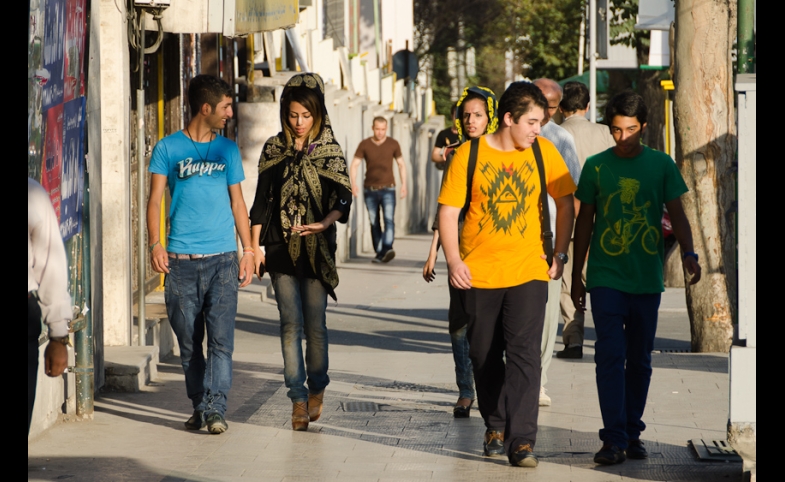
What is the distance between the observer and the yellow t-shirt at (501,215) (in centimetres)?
636

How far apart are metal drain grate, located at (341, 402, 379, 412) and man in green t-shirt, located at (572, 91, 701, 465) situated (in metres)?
2.00

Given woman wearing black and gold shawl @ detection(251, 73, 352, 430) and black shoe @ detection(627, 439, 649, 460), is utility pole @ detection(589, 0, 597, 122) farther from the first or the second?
black shoe @ detection(627, 439, 649, 460)

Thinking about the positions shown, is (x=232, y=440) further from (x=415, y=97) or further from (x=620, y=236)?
(x=415, y=97)

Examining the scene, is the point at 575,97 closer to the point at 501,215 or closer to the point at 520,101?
the point at 520,101

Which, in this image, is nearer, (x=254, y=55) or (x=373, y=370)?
(x=373, y=370)

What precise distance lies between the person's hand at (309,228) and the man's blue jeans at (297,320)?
257mm

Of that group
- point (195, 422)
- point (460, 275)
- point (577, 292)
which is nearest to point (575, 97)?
point (577, 292)

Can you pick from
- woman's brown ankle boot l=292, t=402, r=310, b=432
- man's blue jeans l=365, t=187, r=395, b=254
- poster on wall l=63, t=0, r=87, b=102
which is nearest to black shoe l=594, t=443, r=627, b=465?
woman's brown ankle boot l=292, t=402, r=310, b=432

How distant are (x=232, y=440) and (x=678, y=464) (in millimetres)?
2333

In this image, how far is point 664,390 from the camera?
28.0 ft

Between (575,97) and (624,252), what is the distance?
2.88 meters

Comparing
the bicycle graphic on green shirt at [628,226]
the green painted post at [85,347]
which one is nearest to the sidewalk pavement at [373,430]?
the green painted post at [85,347]

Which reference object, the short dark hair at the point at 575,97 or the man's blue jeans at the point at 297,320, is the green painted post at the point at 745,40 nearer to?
the short dark hair at the point at 575,97
